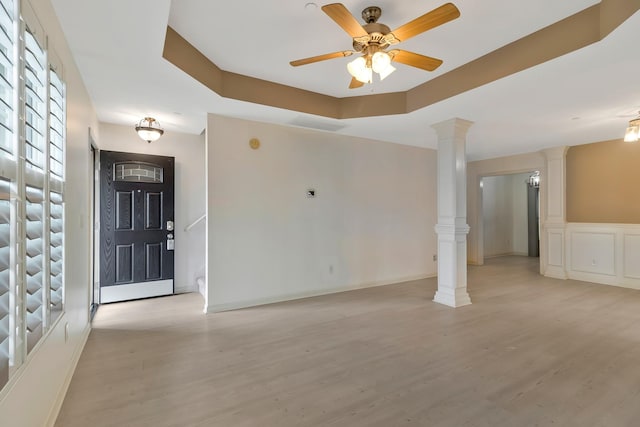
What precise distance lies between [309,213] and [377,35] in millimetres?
2839

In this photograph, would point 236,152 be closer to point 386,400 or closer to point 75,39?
point 75,39

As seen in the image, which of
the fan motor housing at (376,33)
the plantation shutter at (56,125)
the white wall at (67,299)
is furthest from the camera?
the fan motor housing at (376,33)

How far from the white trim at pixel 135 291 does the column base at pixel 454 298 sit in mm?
3976

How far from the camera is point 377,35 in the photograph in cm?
215

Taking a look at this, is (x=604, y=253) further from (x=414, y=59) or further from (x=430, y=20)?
(x=430, y=20)

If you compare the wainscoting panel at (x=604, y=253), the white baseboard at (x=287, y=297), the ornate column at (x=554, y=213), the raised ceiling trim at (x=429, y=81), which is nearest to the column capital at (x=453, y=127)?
the raised ceiling trim at (x=429, y=81)

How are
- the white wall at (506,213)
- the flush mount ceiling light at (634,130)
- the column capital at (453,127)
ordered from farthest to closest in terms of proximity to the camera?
the white wall at (506,213), the column capital at (453,127), the flush mount ceiling light at (634,130)

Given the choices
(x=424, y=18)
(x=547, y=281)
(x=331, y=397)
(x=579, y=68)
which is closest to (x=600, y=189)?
(x=547, y=281)

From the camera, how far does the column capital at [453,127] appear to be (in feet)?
13.5

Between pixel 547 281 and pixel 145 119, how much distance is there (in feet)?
23.0

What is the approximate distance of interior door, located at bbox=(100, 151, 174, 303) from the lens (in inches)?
171

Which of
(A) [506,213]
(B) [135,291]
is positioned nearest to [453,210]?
(B) [135,291]

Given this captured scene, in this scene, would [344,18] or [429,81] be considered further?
[429,81]

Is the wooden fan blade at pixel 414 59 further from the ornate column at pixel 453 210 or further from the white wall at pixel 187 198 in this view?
the white wall at pixel 187 198
